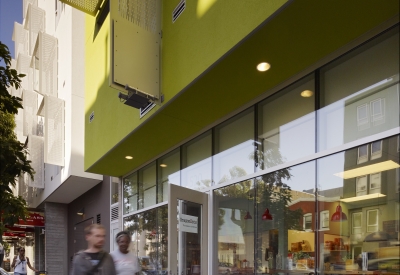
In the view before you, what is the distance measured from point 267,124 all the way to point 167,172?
3451 millimetres

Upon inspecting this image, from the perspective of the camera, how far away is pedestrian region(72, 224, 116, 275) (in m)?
3.79

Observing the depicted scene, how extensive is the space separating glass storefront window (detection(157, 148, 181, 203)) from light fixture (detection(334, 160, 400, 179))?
420 cm

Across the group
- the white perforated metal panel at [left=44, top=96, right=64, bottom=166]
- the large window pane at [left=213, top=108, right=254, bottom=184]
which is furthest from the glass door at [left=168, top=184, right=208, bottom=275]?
the white perforated metal panel at [left=44, top=96, right=64, bottom=166]

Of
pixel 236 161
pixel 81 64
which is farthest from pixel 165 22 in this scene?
pixel 81 64

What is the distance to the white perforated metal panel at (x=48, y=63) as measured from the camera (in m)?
17.8

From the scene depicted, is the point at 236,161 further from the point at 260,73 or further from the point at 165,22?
the point at 165,22

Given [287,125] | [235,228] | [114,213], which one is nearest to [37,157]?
[114,213]

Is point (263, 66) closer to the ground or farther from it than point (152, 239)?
farther from it

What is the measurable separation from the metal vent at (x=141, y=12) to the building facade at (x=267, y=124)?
2 cm

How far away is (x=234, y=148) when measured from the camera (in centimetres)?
712

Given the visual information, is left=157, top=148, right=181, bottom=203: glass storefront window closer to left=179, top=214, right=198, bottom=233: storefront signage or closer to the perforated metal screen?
left=179, top=214, right=198, bottom=233: storefront signage

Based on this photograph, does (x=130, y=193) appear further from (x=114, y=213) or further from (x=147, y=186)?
(x=114, y=213)

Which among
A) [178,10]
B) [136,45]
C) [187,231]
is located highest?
[178,10]

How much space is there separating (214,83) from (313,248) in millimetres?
2446
